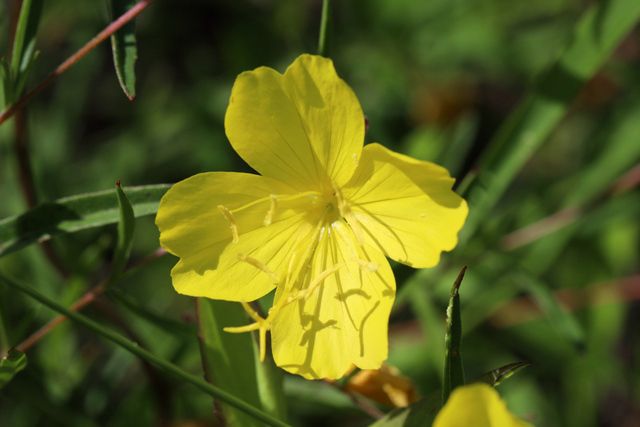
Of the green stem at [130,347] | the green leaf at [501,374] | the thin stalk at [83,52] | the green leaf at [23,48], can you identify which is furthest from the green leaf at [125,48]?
the green leaf at [501,374]

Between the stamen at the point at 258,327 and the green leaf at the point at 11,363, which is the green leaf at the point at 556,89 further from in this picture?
the green leaf at the point at 11,363

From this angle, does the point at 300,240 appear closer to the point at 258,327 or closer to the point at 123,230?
the point at 258,327

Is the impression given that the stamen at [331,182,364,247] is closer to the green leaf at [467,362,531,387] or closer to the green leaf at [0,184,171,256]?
the green leaf at [467,362,531,387]

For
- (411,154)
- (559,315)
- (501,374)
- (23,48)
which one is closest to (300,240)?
(501,374)

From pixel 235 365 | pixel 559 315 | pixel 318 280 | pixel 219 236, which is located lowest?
pixel 559 315

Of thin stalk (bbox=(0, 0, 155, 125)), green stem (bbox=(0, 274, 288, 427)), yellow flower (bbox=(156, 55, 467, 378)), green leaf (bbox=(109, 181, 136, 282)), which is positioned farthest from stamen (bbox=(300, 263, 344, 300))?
thin stalk (bbox=(0, 0, 155, 125))

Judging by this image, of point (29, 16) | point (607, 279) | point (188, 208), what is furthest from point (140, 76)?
point (607, 279)
